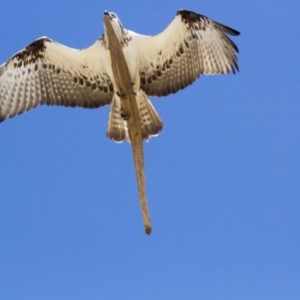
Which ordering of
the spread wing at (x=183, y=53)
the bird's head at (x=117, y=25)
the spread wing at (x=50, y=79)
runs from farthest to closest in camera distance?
the spread wing at (x=50, y=79) → the spread wing at (x=183, y=53) → the bird's head at (x=117, y=25)

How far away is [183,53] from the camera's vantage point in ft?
35.4

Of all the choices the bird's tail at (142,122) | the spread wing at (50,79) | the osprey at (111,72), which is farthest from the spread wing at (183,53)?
the spread wing at (50,79)

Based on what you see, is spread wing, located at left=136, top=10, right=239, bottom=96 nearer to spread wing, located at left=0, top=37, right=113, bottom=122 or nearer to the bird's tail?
the bird's tail

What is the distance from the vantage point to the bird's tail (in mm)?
10500

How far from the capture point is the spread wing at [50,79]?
10789 mm

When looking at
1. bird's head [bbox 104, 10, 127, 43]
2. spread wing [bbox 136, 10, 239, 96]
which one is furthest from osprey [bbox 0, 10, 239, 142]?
bird's head [bbox 104, 10, 127, 43]

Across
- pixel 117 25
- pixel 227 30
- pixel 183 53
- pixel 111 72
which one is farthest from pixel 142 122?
pixel 227 30

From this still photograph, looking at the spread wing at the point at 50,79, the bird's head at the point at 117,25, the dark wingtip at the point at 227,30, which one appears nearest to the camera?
the bird's head at the point at 117,25

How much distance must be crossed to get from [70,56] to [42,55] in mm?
450

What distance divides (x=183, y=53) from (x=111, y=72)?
1.19 metres

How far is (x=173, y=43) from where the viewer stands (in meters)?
10.7

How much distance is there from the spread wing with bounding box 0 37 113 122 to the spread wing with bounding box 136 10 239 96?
2.31 ft

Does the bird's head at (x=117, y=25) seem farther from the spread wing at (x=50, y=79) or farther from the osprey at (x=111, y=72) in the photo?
the spread wing at (x=50, y=79)

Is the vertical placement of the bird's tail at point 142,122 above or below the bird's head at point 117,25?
below
